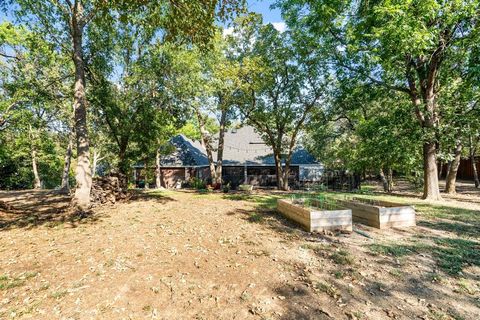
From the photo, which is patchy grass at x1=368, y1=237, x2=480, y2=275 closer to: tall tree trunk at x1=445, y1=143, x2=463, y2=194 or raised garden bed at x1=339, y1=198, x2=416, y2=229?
raised garden bed at x1=339, y1=198, x2=416, y2=229

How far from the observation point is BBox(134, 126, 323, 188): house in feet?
85.3

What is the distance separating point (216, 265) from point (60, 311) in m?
2.60

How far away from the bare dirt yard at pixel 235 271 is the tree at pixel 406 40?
21.6 feet

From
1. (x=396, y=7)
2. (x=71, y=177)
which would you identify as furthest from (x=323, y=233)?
(x=71, y=177)

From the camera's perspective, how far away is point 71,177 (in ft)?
114

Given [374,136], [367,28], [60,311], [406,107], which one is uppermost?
[367,28]

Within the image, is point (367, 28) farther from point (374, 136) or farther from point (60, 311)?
point (60, 311)

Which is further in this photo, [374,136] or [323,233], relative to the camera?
[374,136]

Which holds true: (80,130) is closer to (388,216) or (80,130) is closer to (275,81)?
(388,216)

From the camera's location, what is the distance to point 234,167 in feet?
87.2

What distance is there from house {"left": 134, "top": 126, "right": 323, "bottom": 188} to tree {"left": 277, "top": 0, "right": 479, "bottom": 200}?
13081 millimetres

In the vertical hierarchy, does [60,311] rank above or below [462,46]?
below

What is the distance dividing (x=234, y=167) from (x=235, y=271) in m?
21.8

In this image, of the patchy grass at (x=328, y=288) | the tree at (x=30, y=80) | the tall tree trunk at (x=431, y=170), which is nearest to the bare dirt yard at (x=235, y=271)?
the patchy grass at (x=328, y=288)
